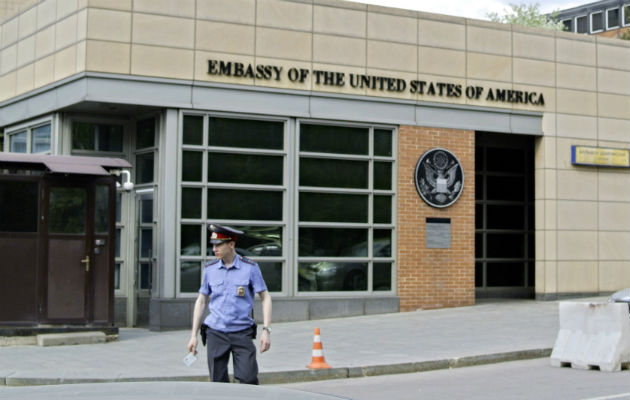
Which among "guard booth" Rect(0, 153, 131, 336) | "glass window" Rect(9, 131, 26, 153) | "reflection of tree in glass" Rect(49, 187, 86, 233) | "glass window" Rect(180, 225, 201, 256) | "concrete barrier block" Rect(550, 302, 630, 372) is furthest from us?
"glass window" Rect(9, 131, 26, 153)

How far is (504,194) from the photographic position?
24281 mm

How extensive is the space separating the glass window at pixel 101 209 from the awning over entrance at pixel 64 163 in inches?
15.7

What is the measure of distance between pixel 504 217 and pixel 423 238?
194 inches

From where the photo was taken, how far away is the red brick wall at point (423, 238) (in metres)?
19.9

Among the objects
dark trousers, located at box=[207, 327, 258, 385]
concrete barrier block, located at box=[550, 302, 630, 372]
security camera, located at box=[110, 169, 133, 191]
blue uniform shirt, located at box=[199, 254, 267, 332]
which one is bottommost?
concrete barrier block, located at box=[550, 302, 630, 372]

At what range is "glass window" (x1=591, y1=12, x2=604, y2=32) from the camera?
76750 mm

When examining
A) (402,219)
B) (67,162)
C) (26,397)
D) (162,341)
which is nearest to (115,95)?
(67,162)

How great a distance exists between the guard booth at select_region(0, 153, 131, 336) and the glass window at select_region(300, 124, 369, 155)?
4652 millimetres

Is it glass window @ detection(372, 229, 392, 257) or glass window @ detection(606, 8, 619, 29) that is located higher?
glass window @ detection(606, 8, 619, 29)

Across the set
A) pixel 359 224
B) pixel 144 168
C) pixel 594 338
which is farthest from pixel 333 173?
pixel 594 338

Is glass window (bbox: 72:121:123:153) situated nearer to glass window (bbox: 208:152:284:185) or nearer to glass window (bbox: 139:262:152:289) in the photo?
glass window (bbox: 208:152:284:185)

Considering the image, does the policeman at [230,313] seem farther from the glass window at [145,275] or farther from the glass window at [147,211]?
the glass window at [147,211]

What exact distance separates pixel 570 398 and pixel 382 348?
4617mm

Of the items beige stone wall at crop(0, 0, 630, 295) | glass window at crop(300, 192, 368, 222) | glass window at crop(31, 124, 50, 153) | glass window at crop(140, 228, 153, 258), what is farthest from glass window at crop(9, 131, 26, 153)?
glass window at crop(300, 192, 368, 222)
